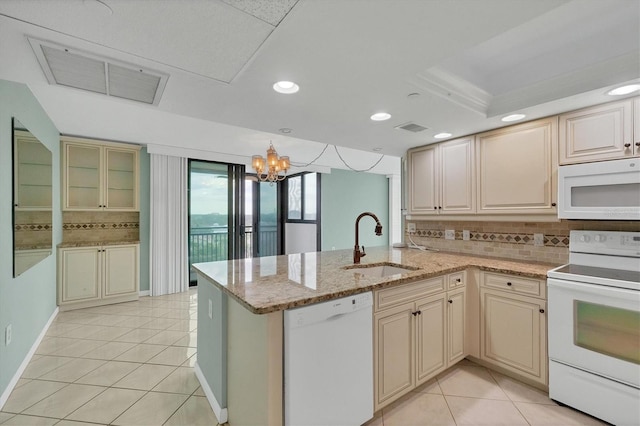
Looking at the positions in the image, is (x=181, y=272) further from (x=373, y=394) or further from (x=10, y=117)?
(x=373, y=394)

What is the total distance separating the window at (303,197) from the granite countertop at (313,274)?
3.64m

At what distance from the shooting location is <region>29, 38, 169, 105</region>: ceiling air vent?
146cm

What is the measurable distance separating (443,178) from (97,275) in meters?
4.72

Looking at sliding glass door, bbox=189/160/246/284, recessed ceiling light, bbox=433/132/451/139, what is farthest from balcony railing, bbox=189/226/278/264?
recessed ceiling light, bbox=433/132/451/139

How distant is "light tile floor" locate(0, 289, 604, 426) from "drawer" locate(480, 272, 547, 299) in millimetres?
718

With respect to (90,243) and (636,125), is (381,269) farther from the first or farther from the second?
(90,243)

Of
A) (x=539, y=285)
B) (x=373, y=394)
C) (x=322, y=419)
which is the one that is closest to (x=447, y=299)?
(x=539, y=285)

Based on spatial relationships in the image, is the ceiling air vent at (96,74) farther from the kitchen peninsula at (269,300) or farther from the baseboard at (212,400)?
the baseboard at (212,400)

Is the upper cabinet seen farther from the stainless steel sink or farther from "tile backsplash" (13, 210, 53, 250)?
the stainless steel sink

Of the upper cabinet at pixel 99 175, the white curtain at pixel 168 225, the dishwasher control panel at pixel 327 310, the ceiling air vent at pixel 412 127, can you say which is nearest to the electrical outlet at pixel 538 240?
the ceiling air vent at pixel 412 127

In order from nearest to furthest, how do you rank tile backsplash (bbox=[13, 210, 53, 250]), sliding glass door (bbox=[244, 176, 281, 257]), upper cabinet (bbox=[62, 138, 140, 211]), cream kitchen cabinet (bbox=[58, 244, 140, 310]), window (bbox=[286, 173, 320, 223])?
1. tile backsplash (bbox=[13, 210, 53, 250])
2. cream kitchen cabinet (bbox=[58, 244, 140, 310])
3. upper cabinet (bbox=[62, 138, 140, 211])
4. sliding glass door (bbox=[244, 176, 281, 257])
5. window (bbox=[286, 173, 320, 223])

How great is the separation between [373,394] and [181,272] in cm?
413

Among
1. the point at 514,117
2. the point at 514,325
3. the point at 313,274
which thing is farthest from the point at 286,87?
the point at 514,325

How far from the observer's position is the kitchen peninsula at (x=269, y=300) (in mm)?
1370
